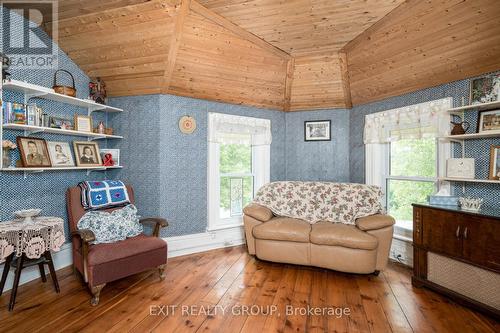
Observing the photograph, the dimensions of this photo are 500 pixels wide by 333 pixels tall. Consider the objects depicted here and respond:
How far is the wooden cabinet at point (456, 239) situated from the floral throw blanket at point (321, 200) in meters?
0.58

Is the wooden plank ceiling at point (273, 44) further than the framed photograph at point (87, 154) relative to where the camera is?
No

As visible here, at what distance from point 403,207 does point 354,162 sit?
94cm

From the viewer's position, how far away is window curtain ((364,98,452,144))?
2766 mm

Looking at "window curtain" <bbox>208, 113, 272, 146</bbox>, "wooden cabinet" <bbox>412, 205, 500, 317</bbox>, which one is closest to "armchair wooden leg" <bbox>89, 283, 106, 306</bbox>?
"window curtain" <bbox>208, 113, 272, 146</bbox>

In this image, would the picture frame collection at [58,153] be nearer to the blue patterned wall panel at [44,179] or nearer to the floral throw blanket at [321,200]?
the blue patterned wall panel at [44,179]

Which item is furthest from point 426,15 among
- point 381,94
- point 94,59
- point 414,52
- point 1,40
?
point 1,40

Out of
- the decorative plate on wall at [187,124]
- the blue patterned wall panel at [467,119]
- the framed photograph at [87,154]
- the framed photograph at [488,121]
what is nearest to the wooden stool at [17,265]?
the framed photograph at [87,154]

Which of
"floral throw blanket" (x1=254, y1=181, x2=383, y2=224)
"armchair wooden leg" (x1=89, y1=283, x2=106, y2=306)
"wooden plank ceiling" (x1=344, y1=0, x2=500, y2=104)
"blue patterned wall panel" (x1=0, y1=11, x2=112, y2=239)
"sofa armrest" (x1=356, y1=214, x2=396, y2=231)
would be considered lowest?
"armchair wooden leg" (x1=89, y1=283, x2=106, y2=306)

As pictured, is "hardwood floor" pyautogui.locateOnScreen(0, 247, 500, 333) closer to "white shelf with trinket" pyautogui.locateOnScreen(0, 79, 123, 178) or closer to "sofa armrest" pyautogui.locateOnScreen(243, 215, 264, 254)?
"sofa armrest" pyautogui.locateOnScreen(243, 215, 264, 254)

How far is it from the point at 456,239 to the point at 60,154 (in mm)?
4106

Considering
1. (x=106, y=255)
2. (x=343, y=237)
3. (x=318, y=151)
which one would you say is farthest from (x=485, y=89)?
(x=106, y=255)

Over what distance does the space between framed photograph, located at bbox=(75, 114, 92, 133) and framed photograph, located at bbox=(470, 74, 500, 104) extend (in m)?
4.22

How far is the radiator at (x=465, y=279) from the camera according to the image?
6.57 ft

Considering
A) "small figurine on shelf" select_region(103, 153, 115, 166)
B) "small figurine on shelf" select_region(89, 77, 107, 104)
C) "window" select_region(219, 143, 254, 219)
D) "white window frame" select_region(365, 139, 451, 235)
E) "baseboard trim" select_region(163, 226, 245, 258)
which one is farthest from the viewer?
"window" select_region(219, 143, 254, 219)
